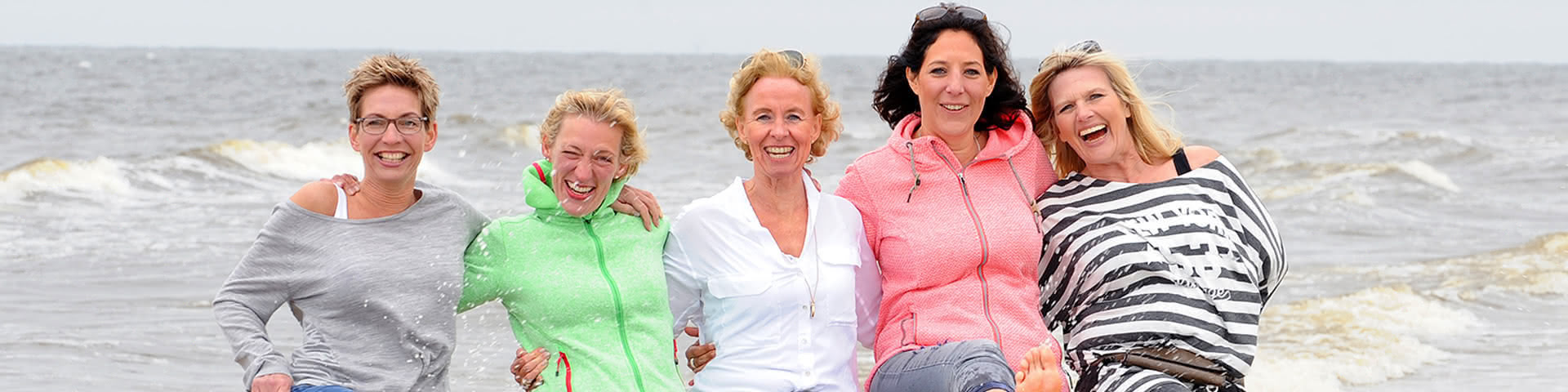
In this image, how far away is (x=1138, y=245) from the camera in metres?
4.57

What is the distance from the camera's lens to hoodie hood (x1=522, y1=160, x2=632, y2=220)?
14.2 ft

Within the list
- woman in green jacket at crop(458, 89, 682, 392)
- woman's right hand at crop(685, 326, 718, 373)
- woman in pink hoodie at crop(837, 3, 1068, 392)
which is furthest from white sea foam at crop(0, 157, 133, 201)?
woman in pink hoodie at crop(837, 3, 1068, 392)

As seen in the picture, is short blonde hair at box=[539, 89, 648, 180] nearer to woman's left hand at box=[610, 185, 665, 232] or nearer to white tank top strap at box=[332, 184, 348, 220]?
woman's left hand at box=[610, 185, 665, 232]

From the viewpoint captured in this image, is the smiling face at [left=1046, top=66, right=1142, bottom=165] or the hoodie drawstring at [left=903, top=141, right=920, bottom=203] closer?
the hoodie drawstring at [left=903, top=141, right=920, bottom=203]

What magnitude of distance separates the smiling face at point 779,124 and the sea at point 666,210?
130cm

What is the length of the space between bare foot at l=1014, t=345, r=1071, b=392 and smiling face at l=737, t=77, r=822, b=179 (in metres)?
0.93

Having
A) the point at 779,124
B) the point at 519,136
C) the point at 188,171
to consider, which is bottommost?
the point at 519,136

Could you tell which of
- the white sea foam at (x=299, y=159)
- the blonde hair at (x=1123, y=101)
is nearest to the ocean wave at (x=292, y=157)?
the white sea foam at (x=299, y=159)

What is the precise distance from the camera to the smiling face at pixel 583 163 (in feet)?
14.1

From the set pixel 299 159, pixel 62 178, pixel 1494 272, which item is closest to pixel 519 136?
pixel 299 159

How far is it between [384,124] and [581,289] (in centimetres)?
77

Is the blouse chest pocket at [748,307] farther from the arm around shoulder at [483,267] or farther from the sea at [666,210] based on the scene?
the sea at [666,210]

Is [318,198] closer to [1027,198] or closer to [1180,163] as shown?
[1027,198]

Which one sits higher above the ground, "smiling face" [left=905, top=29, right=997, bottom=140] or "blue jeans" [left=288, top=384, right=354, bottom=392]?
"smiling face" [left=905, top=29, right=997, bottom=140]
